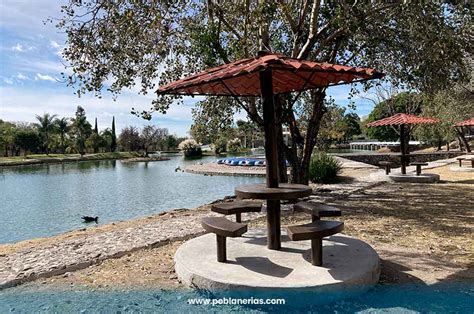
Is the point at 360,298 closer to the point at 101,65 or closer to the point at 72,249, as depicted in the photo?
the point at 72,249

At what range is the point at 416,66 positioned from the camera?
8.03 metres

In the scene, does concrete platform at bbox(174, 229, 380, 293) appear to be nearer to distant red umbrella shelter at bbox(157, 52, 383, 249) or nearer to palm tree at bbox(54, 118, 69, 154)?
distant red umbrella shelter at bbox(157, 52, 383, 249)

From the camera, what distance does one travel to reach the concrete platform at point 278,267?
3432 mm

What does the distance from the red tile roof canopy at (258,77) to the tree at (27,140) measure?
57.3 meters

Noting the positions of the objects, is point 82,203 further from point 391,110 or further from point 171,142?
point 171,142

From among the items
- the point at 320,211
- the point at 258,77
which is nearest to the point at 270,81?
the point at 258,77

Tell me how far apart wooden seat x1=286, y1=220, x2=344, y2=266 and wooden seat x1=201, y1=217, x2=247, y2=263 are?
49cm

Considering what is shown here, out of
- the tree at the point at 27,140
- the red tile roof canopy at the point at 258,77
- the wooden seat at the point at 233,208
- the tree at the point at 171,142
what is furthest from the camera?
the tree at the point at 171,142

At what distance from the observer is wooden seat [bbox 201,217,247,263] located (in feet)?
12.3

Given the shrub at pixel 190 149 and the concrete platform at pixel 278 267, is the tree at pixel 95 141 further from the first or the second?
the concrete platform at pixel 278 267

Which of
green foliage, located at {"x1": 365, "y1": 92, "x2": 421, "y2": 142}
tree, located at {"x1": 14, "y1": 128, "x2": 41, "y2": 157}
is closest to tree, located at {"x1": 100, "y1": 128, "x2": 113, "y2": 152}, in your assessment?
tree, located at {"x1": 14, "y1": 128, "x2": 41, "y2": 157}

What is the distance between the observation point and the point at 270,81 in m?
4.26

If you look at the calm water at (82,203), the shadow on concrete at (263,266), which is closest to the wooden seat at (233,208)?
the shadow on concrete at (263,266)

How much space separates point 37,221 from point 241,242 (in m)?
8.52
